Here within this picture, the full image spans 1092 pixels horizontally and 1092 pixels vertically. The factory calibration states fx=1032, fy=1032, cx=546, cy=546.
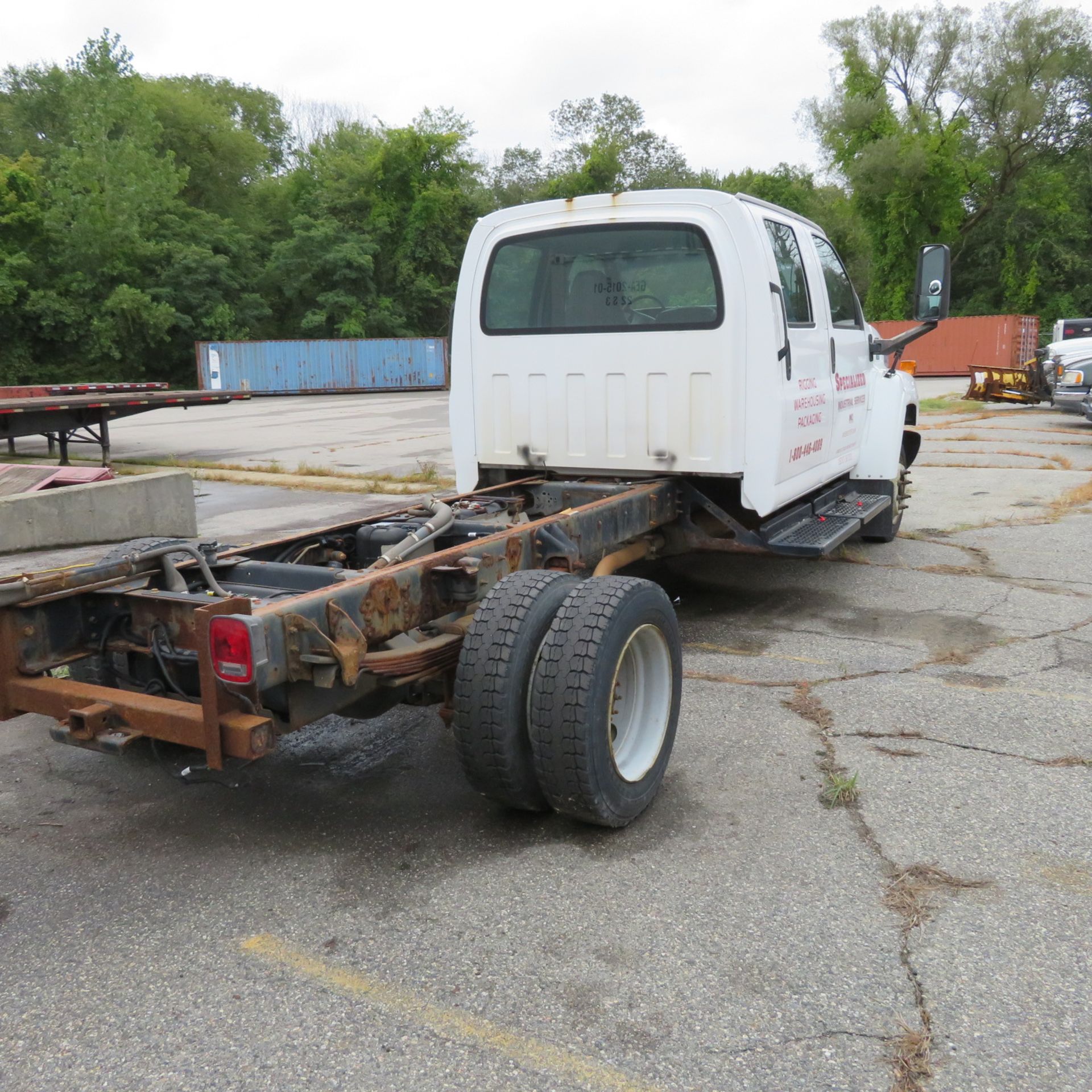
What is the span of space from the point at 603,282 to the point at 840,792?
3120 millimetres

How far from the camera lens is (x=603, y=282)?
5723 mm

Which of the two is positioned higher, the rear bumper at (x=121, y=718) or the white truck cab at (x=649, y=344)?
the white truck cab at (x=649, y=344)

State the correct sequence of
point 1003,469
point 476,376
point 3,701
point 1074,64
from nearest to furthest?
point 3,701 → point 476,376 → point 1003,469 → point 1074,64

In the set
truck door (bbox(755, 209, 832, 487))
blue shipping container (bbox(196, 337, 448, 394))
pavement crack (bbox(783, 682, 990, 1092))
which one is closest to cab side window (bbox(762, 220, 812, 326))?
truck door (bbox(755, 209, 832, 487))

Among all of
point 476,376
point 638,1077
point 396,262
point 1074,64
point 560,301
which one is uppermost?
point 1074,64

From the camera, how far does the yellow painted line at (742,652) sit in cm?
556

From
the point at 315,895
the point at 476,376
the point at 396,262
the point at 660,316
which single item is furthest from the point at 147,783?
the point at 396,262

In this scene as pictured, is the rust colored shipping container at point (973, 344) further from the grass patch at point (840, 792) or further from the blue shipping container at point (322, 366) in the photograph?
the grass patch at point (840, 792)

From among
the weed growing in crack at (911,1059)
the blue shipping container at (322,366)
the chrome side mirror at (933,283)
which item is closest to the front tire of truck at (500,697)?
the weed growing in crack at (911,1059)

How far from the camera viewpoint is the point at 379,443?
1792 centimetres

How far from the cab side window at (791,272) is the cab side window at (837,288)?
1.57 ft

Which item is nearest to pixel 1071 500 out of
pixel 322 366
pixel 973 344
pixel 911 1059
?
pixel 911 1059

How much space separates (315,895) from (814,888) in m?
1.57

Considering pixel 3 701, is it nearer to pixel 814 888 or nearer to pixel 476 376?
pixel 814 888
